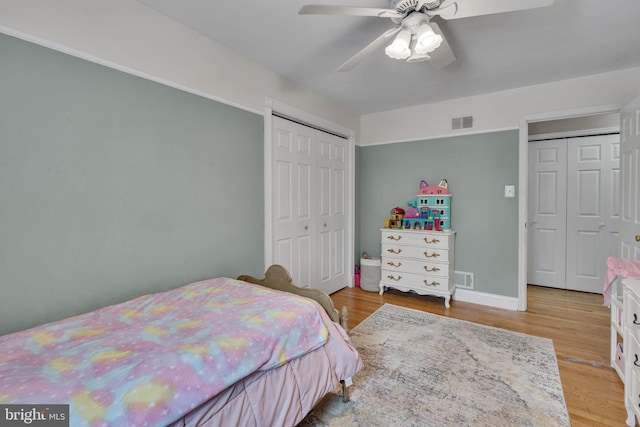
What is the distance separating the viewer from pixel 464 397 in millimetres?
1716

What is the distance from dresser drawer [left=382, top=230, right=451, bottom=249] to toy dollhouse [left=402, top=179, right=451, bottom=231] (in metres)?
0.15

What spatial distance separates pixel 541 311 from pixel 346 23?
11.1ft

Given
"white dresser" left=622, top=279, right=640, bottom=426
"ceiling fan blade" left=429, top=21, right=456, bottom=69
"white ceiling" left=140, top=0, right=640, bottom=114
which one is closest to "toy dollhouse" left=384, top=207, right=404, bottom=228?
"white ceiling" left=140, top=0, right=640, bottom=114

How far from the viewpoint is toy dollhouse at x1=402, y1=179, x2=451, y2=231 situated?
3.42m

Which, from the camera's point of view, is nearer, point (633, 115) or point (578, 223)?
point (633, 115)

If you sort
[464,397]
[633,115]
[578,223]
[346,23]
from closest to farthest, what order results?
1. [464,397]
2. [346,23]
3. [633,115]
4. [578,223]

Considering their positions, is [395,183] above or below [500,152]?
below

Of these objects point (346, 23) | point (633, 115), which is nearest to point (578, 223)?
point (633, 115)

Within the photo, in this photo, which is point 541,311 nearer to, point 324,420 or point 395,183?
point 395,183

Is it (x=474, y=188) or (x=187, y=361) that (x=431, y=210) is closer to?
(x=474, y=188)

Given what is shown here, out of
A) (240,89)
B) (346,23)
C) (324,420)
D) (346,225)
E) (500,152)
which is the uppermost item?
(346,23)

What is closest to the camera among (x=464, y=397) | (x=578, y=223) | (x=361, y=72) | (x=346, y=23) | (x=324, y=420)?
(x=324, y=420)

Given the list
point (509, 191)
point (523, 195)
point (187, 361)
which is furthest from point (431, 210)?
point (187, 361)

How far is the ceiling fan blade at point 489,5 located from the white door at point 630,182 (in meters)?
1.65
